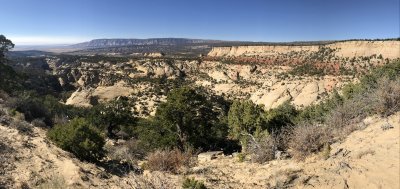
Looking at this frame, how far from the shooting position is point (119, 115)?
38.5 m

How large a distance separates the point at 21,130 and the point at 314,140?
12.1 metres

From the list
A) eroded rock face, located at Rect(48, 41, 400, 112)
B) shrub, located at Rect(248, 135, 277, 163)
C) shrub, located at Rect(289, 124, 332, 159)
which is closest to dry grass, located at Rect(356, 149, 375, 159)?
shrub, located at Rect(289, 124, 332, 159)

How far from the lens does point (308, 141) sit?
12.1 meters

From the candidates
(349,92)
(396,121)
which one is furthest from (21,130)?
(349,92)

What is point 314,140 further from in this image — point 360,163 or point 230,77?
point 230,77

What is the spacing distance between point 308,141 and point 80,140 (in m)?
9.07

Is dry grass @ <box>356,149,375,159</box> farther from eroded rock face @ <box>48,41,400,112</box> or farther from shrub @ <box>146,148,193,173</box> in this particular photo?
eroded rock face @ <box>48,41,400,112</box>

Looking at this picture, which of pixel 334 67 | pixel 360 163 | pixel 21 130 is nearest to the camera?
pixel 360 163

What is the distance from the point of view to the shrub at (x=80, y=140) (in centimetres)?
1459

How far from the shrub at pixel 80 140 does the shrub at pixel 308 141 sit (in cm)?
777

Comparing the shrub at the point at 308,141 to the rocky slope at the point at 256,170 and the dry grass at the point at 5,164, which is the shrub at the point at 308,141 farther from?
the dry grass at the point at 5,164

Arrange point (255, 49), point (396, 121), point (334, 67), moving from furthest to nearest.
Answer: point (255, 49)
point (334, 67)
point (396, 121)

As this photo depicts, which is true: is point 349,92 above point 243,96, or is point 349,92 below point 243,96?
above

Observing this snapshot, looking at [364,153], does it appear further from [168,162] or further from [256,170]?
[168,162]
